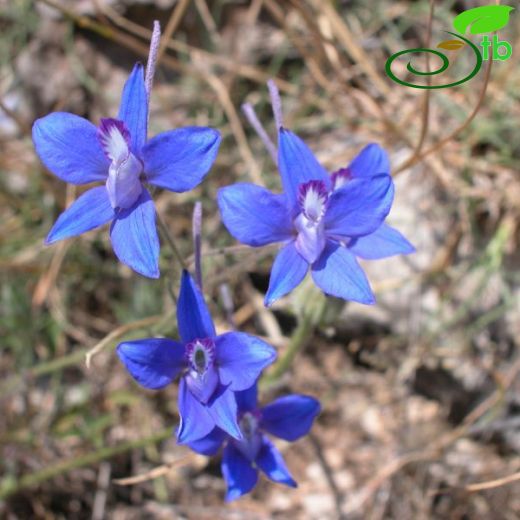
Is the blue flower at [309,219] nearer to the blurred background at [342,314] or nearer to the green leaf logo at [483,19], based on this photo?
the blurred background at [342,314]

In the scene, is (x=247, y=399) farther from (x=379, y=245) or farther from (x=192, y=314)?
(x=379, y=245)

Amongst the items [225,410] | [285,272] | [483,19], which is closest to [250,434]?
[225,410]

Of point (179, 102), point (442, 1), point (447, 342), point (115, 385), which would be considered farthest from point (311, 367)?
point (442, 1)

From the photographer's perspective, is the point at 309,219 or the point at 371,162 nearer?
the point at 309,219

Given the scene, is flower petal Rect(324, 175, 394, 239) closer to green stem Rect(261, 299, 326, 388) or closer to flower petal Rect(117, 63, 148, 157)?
green stem Rect(261, 299, 326, 388)

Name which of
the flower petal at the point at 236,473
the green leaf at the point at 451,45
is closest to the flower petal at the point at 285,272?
the flower petal at the point at 236,473

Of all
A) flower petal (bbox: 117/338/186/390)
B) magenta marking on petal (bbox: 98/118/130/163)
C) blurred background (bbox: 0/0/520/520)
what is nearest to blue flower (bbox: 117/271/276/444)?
flower petal (bbox: 117/338/186/390)
